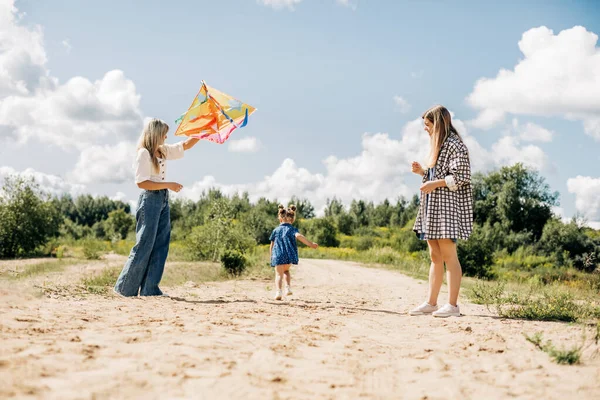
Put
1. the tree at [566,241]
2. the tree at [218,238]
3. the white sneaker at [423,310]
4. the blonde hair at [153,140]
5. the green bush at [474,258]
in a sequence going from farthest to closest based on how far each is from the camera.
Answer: the tree at [566,241]
the green bush at [474,258]
the tree at [218,238]
the blonde hair at [153,140]
the white sneaker at [423,310]

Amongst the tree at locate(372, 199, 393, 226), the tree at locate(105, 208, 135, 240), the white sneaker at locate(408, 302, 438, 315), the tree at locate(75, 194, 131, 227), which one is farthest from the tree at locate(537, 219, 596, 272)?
the tree at locate(75, 194, 131, 227)

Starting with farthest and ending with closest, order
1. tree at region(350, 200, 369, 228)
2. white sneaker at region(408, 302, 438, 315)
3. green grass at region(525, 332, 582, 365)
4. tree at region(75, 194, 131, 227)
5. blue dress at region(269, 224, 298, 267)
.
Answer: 1. tree at region(75, 194, 131, 227)
2. tree at region(350, 200, 369, 228)
3. blue dress at region(269, 224, 298, 267)
4. white sneaker at region(408, 302, 438, 315)
5. green grass at region(525, 332, 582, 365)

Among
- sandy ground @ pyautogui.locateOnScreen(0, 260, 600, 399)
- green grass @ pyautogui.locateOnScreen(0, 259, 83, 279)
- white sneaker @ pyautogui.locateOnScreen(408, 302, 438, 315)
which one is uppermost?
white sneaker @ pyautogui.locateOnScreen(408, 302, 438, 315)

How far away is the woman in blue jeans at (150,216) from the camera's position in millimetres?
6348

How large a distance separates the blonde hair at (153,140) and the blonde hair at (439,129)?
3329 mm

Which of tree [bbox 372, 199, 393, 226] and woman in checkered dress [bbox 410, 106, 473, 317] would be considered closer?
woman in checkered dress [bbox 410, 106, 473, 317]

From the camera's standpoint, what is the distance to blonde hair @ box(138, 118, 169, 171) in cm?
646

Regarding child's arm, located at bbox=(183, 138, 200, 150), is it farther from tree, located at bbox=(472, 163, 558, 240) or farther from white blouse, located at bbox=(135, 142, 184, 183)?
tree, located at bbox=(472, 163, 558, 240)

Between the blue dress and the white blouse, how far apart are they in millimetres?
2301

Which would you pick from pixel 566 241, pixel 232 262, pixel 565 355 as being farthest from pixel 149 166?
pixel 566 241

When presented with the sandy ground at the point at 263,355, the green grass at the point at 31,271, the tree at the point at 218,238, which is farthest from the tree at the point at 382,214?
the sandy ground at the point at 263,355

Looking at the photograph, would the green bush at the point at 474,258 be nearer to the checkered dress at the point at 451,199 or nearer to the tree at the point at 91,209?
the checkered dress at the point at 451,199

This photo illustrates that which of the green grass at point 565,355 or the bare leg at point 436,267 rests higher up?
the bare leg at point 436,267

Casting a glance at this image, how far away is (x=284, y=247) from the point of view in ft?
26.9
